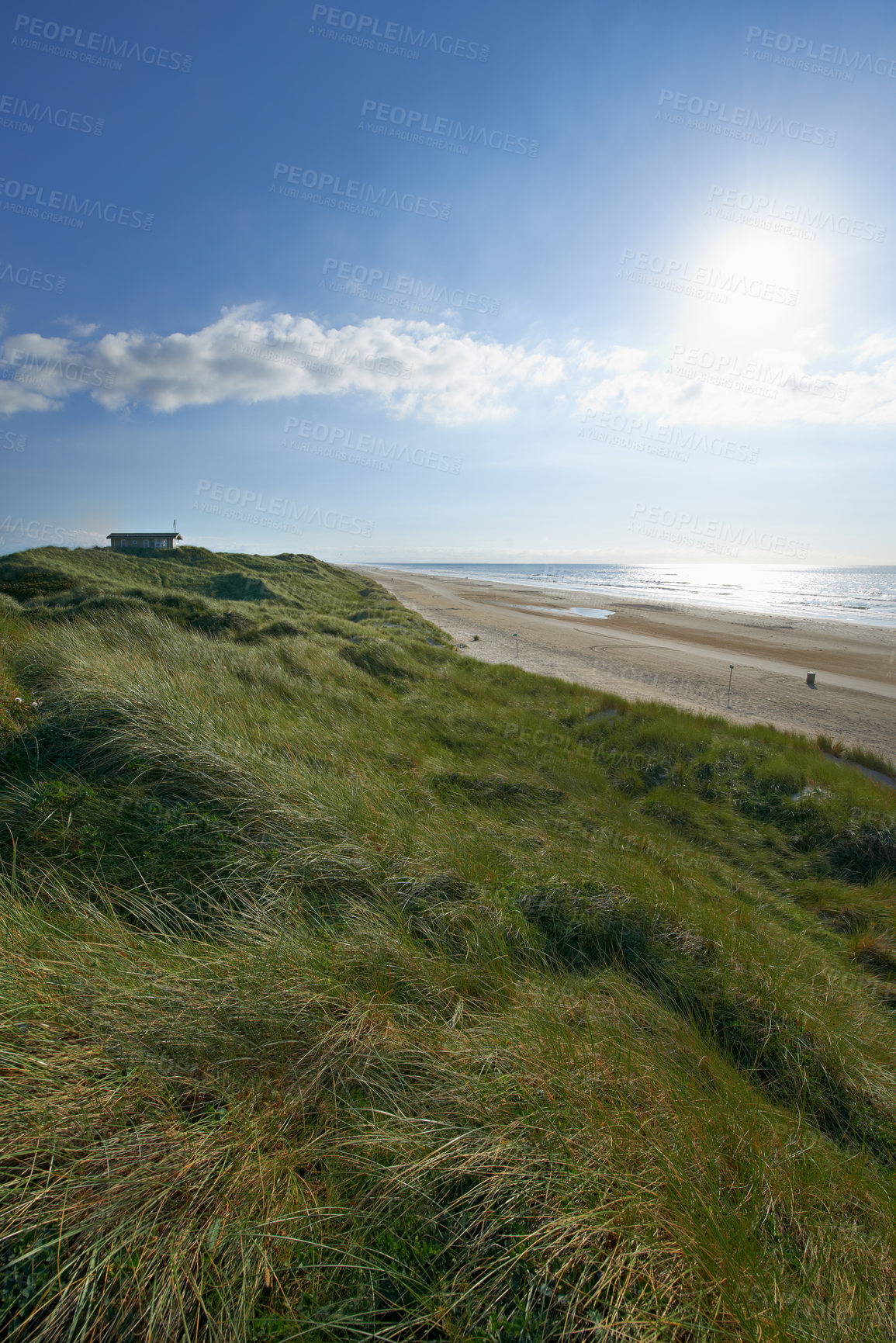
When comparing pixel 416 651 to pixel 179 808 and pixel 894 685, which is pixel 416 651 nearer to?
pixel 179 808

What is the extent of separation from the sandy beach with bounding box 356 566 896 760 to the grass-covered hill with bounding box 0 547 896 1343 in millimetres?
10431

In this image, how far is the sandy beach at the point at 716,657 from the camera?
15758mm

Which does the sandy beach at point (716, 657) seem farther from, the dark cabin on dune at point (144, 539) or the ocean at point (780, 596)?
the dark cabin on dune at point (144, 539)

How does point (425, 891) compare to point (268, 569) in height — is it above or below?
below

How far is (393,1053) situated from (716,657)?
85.2 ft

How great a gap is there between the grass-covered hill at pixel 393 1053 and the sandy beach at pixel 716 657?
10.4 meters

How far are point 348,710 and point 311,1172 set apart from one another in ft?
20.9

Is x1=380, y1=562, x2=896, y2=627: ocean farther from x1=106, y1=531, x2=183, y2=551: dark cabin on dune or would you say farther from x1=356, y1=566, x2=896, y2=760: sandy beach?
x1=106, y1=531, x2=183, y2=551: dark cabin on dune

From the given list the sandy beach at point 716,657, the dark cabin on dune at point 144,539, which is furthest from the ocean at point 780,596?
the dark cabin on dune at point 144,539

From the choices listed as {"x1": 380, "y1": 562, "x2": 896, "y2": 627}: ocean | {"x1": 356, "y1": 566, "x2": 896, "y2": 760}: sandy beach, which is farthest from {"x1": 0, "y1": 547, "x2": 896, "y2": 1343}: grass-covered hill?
{"x1": 380, "y1": 562, "x2": 896, "y2": 627}: ocean

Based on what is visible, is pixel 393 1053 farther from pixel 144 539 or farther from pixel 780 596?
pixel 780 596

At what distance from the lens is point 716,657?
24734 mm

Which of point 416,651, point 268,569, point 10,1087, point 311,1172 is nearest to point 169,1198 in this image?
point 311,1172

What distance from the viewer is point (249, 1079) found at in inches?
83.9
